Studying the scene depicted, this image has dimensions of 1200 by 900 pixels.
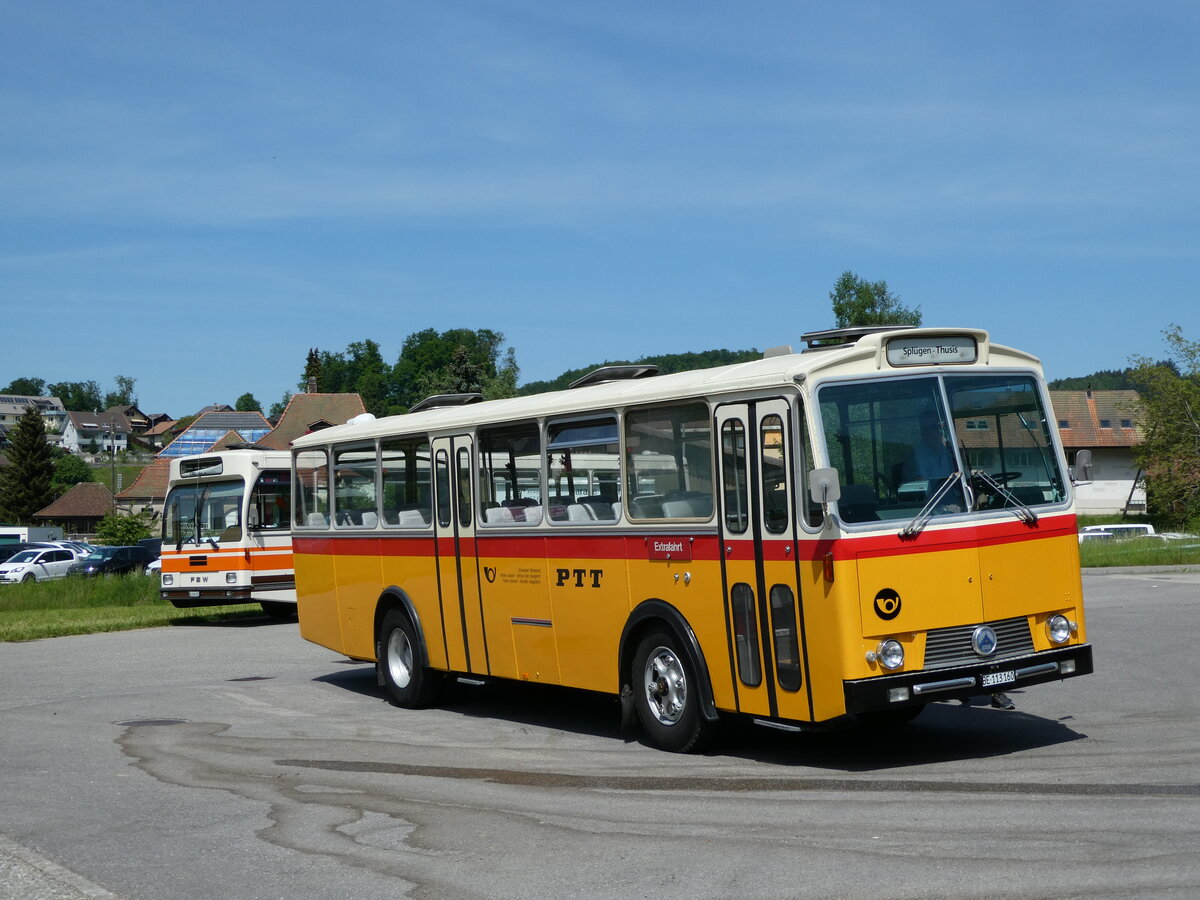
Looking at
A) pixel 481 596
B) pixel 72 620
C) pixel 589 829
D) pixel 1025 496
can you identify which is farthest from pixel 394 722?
pixel 72 620

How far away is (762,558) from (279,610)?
2027cm

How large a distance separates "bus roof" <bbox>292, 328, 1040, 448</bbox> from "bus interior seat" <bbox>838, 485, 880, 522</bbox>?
801 millimetres

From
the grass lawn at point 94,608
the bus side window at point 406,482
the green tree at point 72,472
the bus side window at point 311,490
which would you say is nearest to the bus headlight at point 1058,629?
the bus side window at point 406,482

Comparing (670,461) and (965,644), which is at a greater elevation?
(670,461)

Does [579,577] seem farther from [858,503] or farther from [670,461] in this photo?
[858,503]

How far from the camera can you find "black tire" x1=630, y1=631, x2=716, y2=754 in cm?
996

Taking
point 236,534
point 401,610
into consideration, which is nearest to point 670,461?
point 401,610

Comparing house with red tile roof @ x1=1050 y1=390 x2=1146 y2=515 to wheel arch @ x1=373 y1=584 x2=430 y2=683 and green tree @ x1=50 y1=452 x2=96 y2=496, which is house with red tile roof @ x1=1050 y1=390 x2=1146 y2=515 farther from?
green tree @ x1=50 y1=452 x2=96 y2=496

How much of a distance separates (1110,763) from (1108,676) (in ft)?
15.9

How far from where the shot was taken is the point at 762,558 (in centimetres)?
928

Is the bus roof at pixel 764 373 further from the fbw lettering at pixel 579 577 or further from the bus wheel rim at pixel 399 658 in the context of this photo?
the bus wheel rim at pixel 399 658

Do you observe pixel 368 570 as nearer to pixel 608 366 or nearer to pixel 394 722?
pixel 394 722

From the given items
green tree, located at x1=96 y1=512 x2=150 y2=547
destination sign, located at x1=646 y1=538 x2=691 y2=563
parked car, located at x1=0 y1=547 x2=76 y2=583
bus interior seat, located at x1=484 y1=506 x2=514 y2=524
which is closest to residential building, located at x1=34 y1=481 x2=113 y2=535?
green tree, located at x1=96 y1=512 x2=150 y2=547

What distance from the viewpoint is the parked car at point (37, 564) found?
2130 inches
